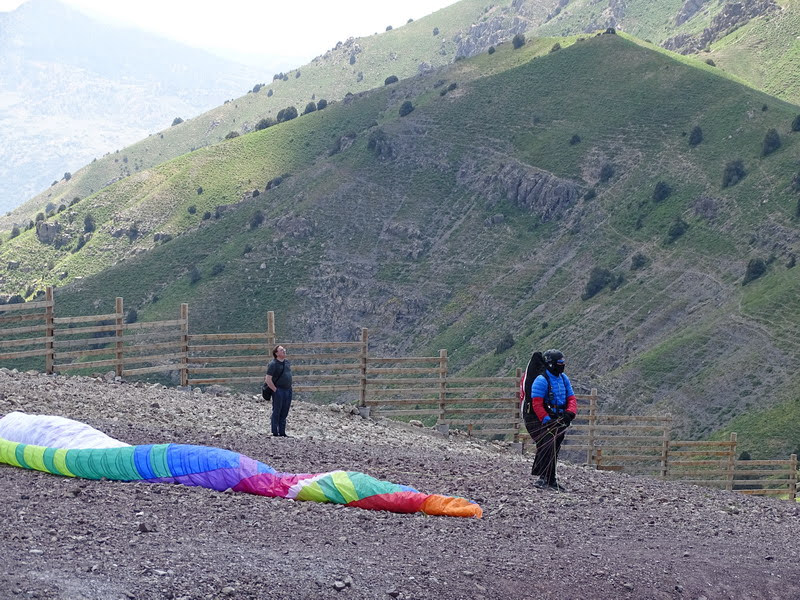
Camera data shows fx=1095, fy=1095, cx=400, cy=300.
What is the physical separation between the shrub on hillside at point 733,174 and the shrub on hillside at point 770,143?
1759mm

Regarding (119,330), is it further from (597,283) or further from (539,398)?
(597,283)

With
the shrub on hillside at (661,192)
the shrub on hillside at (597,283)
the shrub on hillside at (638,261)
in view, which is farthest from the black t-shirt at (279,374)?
the shrub on hillside at (661,192)

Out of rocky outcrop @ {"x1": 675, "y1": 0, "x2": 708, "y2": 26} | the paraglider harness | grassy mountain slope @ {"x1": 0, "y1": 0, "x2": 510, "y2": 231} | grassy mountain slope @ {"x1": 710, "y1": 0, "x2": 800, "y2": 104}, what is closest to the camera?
the paraglider harness

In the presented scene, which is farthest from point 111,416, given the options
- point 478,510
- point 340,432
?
point 478,510

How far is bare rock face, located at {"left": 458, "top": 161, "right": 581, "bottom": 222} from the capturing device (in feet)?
265

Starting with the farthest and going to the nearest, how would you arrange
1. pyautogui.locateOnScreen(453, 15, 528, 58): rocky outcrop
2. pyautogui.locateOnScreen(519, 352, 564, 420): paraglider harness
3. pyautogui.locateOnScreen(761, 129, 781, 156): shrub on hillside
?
pyautogui.locateOnScreen(453, 15, 528, 58): rocky outcrop → pyautogui.locateOnScreen(761, 129, 781, 156): shrub on hillside → pyautogui.locateOnScreen(519, 352, 564, 420): paraglider harness

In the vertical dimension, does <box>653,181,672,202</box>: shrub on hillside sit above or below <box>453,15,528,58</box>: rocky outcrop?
below

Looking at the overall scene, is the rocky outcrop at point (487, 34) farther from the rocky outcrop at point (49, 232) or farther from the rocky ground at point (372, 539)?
the rocky ground at point (372, 539)

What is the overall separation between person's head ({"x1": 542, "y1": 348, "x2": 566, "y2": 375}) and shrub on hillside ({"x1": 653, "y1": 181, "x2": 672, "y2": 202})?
2533 inches

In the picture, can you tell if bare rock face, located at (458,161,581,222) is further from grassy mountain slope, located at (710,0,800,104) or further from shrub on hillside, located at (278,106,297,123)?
grassy mountain slope, located at (710,0,800,104)

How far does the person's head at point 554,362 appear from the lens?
1248 cm

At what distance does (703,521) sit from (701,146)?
7133 centimetres

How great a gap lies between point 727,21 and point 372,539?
128 meters

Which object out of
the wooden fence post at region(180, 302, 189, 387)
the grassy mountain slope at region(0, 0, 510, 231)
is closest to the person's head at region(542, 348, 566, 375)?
the wooden fence post at region(180, 302, 189, 387)
